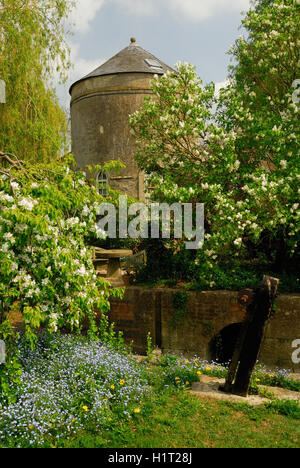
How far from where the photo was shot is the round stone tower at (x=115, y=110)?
18.0 metres

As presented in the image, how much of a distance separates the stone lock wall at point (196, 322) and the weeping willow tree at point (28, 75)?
4.31 m

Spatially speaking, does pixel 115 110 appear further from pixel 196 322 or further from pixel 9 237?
pixel 9 237

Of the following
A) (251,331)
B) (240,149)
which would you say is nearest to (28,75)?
(240,149)

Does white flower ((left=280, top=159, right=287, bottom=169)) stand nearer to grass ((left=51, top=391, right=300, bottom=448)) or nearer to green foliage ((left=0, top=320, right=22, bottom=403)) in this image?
grass ((left=51, top=391, right=300, bottom=448))

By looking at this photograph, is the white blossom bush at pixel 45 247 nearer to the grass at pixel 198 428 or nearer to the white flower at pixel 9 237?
the white flower at pixel 9 237

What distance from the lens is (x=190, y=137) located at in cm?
977

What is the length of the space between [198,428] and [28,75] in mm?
8879

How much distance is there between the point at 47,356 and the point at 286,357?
452 centimetres

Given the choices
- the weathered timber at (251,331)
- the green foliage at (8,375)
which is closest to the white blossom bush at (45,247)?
the green foliage at (8,375)

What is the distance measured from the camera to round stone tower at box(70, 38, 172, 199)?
1800 cm

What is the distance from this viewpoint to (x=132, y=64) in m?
18.7

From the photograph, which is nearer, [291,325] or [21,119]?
[291,325]
